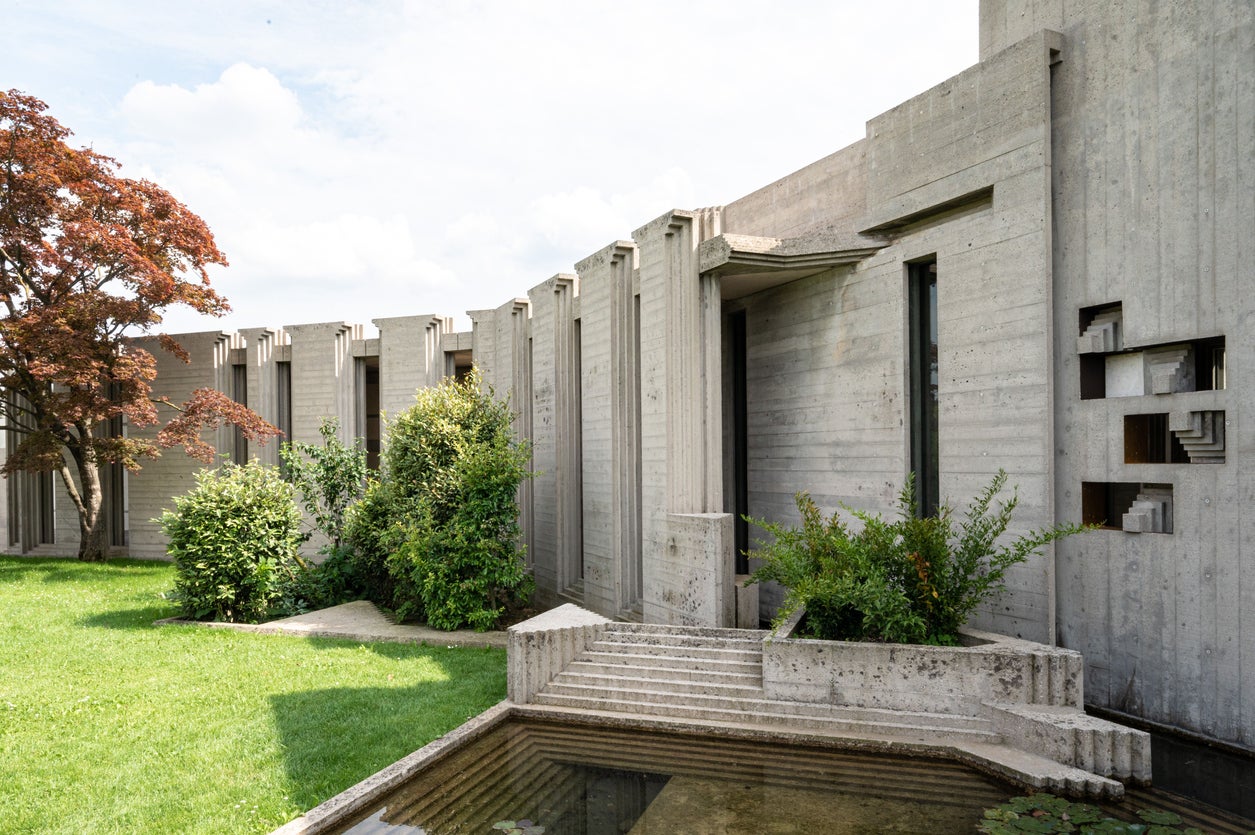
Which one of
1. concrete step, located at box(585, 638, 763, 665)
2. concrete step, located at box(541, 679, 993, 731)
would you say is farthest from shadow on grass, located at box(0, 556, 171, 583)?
concrete step, located at box(541, 679, 993, 731)

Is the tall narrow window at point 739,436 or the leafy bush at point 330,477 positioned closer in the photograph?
the tall narrow window at point 739,436

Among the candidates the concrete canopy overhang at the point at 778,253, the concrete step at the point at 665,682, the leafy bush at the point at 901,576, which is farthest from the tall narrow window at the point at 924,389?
the concrete step at the point at 665,682

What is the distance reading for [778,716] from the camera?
7297mm

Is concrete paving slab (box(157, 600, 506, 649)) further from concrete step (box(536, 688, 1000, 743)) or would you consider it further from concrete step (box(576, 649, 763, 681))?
concrete step (box(536, 688, 1000, 743))

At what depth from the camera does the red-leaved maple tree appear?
17312 millimetres

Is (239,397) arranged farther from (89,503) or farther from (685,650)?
(685,650)

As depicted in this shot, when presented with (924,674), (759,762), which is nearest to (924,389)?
(924,674)

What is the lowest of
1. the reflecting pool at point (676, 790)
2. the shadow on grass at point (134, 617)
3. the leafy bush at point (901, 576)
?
the shadow on grass at point (134, 617)

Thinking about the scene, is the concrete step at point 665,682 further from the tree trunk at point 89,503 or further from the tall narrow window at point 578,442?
the tree trunk at point 89,503

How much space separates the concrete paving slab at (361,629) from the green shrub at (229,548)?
43 centimetres

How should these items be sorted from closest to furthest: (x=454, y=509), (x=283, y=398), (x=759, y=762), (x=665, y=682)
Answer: (x=759, y=762) → (x=665, y=682) → (x=454, y=509) → (x=283, y=398)

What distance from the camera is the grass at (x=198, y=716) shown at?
6.00 meters

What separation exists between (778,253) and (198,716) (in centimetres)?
811

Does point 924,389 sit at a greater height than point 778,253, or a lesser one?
lesser
